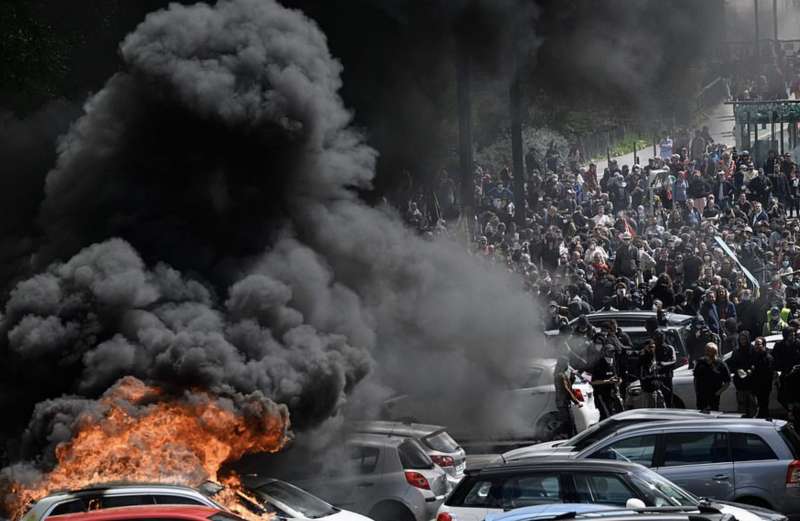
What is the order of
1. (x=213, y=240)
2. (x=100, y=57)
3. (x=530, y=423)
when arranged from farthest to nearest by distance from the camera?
(x=100, y=57) → (x=530, y=423) → (x=213, y=240)

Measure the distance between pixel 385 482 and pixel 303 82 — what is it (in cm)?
556

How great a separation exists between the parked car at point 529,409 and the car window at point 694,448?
4966 millimetres

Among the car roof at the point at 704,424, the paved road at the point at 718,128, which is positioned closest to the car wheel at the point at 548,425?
→ the car roof at the point at 704,424

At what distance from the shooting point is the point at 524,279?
25.8 metres

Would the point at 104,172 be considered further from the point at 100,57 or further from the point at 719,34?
the point at 719,34

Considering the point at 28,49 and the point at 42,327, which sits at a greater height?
the point at 28,49

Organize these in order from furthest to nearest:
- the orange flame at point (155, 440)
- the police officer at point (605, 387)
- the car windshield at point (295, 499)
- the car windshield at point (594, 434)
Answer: the police officer at point (605, 387) → the car windshield at point (594, 434) → the orange flame at point (155, 440) → the car windshield at point (295, 499)

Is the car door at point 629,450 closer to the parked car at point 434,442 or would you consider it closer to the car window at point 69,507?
the parked car at point 434,442

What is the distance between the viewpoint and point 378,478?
1580 centimetres

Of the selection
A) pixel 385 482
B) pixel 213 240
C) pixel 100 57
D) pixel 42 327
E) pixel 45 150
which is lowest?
pixel 385 482

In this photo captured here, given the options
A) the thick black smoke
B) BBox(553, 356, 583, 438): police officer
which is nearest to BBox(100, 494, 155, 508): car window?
the thick black smoke

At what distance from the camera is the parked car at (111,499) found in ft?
39.2

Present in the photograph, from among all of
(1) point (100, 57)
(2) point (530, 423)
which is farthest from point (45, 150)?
(2) point (530, 423)

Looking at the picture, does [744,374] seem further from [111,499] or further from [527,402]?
[111,499]
